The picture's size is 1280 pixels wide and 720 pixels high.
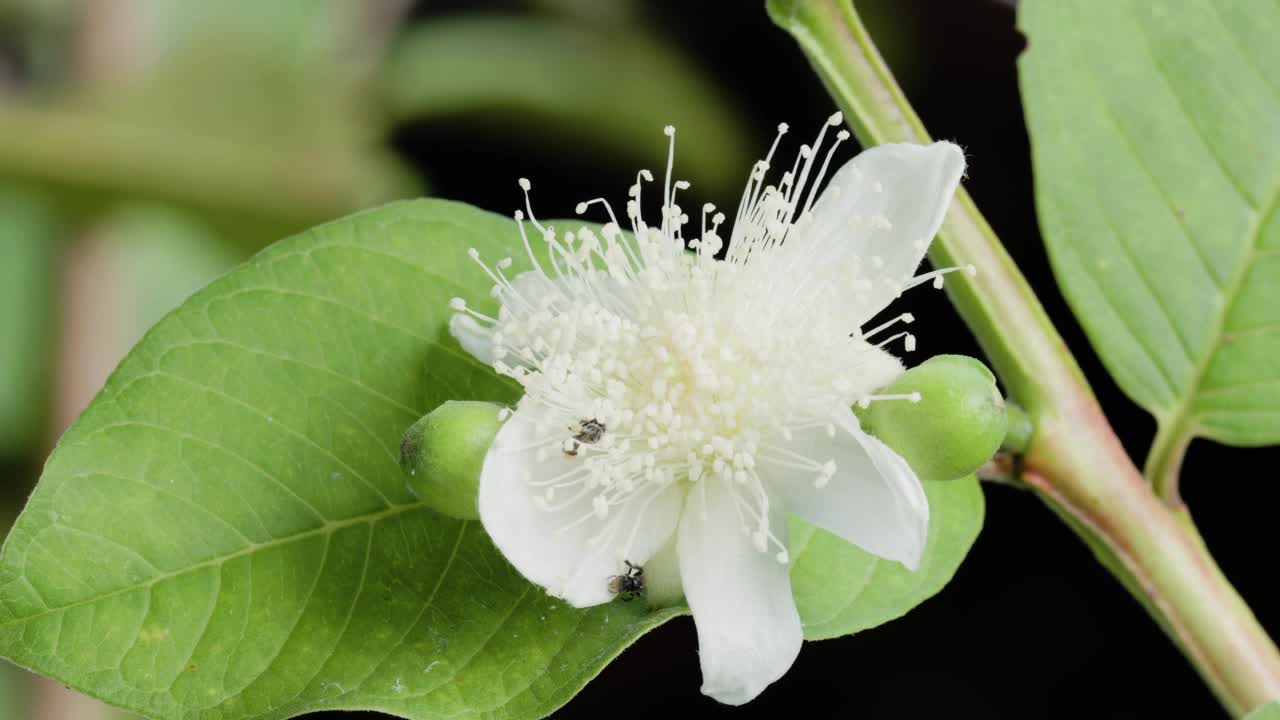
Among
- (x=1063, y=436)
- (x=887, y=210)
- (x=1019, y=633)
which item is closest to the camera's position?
(x=887, y=210)

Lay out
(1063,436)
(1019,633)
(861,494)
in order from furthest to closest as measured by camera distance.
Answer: (1019,633), (1063,436), (861,494)

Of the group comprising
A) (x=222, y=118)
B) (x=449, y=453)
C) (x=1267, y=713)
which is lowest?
(x=1267, y=713)

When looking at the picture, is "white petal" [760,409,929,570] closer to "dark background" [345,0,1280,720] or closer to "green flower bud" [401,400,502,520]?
"green flower bud" [401,400,502,520]

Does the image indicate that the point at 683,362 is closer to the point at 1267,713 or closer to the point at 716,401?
the point at 716,401

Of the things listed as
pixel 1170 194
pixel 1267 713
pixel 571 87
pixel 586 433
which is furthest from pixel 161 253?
pixel 1267 713

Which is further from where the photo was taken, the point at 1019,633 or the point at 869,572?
the point at 1019,633

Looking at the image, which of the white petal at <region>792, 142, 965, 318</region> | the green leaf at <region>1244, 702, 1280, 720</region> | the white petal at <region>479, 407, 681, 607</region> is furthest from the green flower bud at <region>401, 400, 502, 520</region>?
the green leaf at <region>1244, 702, 1280, 720</region>

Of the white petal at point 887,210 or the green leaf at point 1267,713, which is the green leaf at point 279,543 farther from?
the green leaf at point 1267,713
